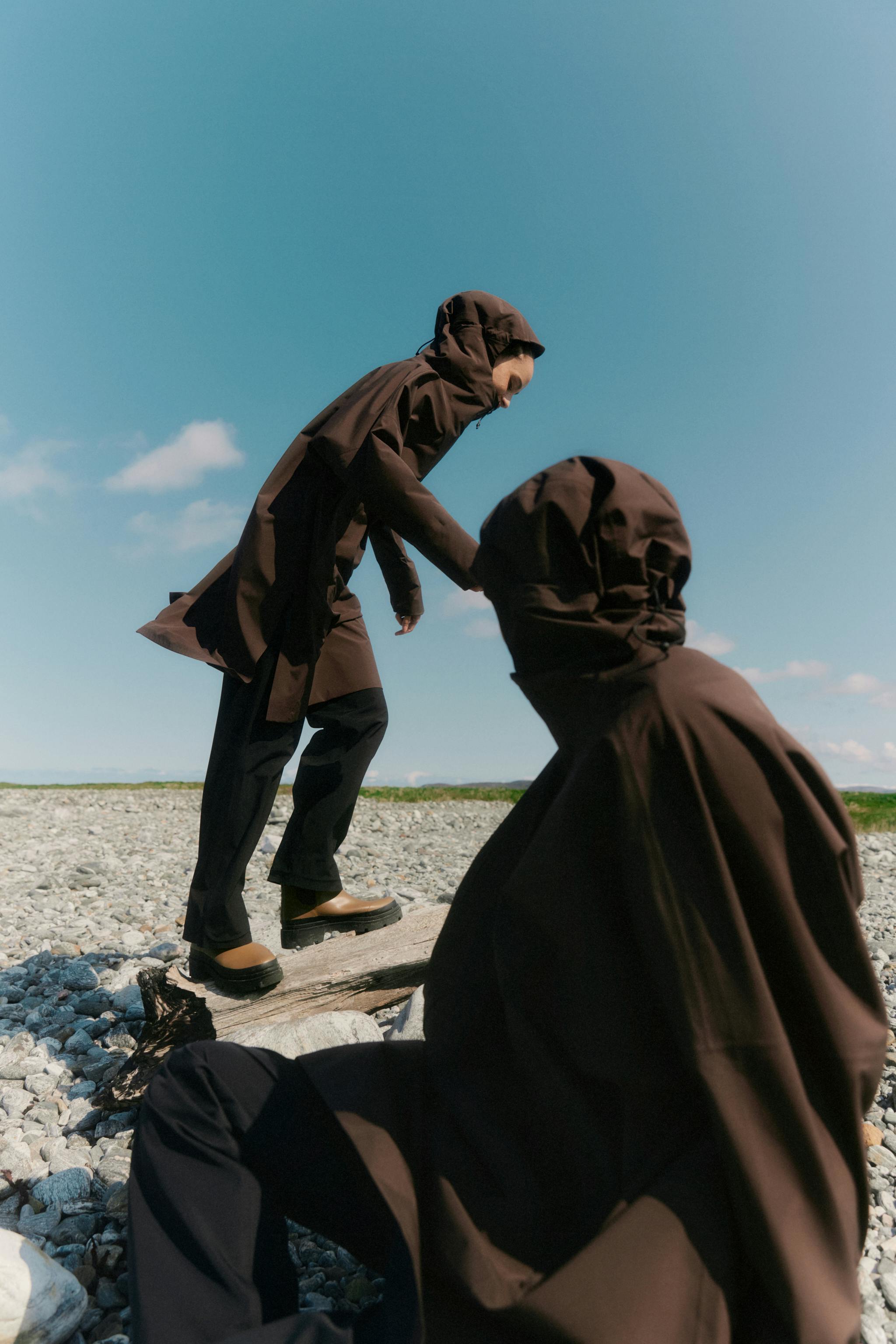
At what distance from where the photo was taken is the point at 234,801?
330 centimetres

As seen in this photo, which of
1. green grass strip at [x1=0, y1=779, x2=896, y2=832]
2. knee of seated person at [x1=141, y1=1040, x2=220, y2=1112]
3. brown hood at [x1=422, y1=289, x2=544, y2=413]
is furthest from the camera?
green grass strip at [x1=0, y1=779, x2=896, y2=832]

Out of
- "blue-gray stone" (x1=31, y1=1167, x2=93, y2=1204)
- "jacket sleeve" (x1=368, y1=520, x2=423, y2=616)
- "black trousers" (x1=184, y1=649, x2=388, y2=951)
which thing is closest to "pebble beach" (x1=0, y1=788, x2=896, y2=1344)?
"blue-gray stone" (x1=31, y1=1167, x2=93, y2=1204)

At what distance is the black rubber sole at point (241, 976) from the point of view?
11.1ft

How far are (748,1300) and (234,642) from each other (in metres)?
2.55

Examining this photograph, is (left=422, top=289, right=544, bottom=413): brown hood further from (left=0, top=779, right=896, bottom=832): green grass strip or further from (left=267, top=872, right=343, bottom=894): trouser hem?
(left=0, top=779, right=896, bottom=832): green grass strip

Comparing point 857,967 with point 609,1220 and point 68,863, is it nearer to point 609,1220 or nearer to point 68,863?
point 609,1220

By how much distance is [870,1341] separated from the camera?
78.4 inches

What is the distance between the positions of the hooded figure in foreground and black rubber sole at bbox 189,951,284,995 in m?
1.78

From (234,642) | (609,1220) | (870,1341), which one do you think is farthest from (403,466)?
(870,1341)

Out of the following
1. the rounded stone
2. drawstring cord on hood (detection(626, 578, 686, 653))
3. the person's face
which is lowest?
the rounded stone

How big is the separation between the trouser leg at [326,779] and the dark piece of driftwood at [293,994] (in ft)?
1.15

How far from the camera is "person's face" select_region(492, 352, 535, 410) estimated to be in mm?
3426

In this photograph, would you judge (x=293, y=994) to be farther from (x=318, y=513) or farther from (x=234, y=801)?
(x=318, y=513)

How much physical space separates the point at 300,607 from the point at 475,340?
1.23m
